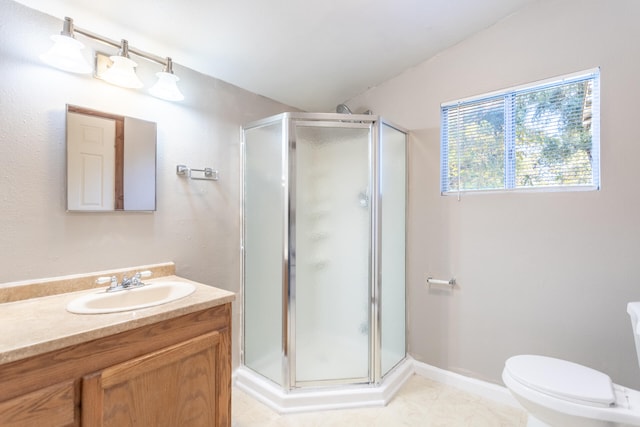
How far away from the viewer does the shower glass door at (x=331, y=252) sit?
6.19 feet

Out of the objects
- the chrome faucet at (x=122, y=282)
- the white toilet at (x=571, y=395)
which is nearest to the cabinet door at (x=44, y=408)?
the chrome faucet at (x=122, y=282)

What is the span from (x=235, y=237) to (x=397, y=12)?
170cm

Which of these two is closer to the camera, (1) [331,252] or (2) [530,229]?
(2) [530,229]

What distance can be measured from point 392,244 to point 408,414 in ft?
3.33

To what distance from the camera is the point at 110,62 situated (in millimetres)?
1463

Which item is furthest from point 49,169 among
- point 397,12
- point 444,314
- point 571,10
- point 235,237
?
point 571,10

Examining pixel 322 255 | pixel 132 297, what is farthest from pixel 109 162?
pixel 322 255

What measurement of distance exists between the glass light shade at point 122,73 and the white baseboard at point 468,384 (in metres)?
2.50

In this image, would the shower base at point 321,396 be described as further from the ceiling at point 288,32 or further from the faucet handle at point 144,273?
the ceiling at point 288,32

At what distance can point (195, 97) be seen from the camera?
6.05 ft

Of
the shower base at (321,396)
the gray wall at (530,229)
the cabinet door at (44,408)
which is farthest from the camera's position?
the shower base at (321,396)

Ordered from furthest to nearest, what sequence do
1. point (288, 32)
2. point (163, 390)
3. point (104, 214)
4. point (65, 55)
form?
point (288, 32), point (104, 214), point (65, 55), point (163, 390)

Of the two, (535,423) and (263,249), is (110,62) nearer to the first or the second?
(263,249)

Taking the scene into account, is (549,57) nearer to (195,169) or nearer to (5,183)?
(195,169)
